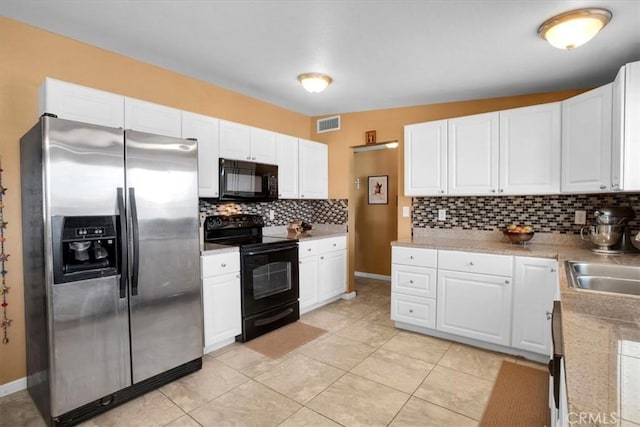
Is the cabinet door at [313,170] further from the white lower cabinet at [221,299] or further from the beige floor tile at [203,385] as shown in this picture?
the beige floor tile at [203,385]

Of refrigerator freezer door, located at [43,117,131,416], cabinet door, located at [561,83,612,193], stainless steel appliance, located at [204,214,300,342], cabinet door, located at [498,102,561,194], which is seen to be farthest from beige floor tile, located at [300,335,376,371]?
cabinet door, located at [561,83,612,193]

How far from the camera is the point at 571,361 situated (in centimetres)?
83

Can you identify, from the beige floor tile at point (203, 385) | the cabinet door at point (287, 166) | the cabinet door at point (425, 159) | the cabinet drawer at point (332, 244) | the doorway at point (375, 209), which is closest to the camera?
the beige floor tile at point (203, 385)

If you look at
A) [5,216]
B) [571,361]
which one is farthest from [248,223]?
[571,361]

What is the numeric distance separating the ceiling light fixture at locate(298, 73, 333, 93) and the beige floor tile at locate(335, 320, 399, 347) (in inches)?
95.2

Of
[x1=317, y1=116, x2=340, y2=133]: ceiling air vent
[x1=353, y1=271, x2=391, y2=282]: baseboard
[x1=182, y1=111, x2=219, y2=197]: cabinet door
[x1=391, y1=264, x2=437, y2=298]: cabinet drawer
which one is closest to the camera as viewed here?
[x1=182, y1=111, x2=219, y2=197]: cabinet door

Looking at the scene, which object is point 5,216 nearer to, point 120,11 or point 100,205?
point 100,205

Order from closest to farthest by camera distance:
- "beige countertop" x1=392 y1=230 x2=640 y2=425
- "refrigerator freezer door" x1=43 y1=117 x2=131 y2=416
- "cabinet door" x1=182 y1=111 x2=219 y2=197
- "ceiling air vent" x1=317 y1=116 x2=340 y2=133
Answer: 1. "beige countertop" x1=392 y1=230 x2=640 y2=425
2. "refrigerator freezer door" x1=43 y1=117 x2=131 y2=416
3. "cabinet door" x1=182 y1=111 x2=219 y2=197
4. "ceiling air vent" x1=317 y1=116 x2=340 y2=133

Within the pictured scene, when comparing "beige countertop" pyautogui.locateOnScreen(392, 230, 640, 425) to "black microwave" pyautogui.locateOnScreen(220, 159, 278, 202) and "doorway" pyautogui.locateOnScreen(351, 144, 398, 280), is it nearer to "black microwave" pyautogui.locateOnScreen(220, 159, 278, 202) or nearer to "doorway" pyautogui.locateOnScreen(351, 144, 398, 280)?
"black microwave" pyautogui.locateOnScreen(220, 159, 278, 202)

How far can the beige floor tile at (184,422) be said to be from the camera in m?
1.90

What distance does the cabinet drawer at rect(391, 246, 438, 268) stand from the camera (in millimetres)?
3068

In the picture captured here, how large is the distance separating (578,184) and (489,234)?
95cm

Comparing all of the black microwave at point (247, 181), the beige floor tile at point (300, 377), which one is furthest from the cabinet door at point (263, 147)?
the beige floor tile at point (300, 377)

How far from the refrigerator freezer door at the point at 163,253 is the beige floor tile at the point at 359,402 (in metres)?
1.07
